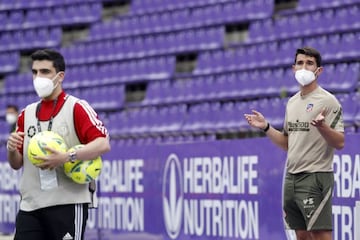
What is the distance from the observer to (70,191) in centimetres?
629

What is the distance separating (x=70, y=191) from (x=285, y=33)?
12756 millimetres

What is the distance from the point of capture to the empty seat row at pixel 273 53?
1681cm

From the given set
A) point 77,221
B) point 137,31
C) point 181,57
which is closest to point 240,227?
point 77,221

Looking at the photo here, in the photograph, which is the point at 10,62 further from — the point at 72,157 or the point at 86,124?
the point at 72,157

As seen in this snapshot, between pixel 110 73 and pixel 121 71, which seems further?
pixel 110 73

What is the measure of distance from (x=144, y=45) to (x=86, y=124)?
15.8m

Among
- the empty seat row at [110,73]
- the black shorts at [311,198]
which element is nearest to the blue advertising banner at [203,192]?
the black shorts at [311,198]

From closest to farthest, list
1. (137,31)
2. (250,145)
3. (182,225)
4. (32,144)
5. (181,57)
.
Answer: (32,144)
(250,145)
(182,225)
(181,57)
(137,31)

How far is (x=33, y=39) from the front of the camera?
82.6 ft

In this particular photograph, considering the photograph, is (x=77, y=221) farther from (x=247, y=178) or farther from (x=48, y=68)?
(x=247, y=178)

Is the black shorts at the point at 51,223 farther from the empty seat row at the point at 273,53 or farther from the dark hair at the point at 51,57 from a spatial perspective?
the empty seat row at the point at 273,53

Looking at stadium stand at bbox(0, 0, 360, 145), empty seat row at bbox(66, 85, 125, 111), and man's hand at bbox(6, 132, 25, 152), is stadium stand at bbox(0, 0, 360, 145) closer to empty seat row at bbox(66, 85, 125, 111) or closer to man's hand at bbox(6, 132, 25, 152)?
empty seat row at bbox(66, 85, 125, 111)

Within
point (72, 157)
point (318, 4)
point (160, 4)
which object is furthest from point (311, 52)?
point (160, 4)

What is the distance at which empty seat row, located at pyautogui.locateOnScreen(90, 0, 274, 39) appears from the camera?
65.7 feet
